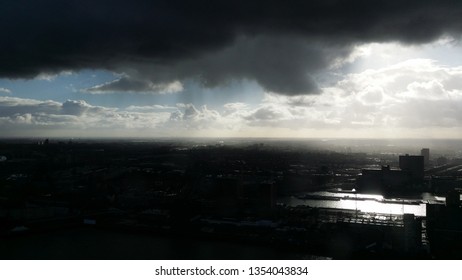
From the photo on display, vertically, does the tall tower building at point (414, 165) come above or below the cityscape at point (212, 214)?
above

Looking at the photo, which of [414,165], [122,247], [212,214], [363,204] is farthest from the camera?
[414,165]

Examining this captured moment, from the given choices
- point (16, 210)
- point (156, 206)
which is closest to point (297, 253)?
point (156, 206)

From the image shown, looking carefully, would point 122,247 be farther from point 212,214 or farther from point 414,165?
point 414,165

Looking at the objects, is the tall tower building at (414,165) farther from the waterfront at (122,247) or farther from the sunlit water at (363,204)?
the waterfront at (122,247)

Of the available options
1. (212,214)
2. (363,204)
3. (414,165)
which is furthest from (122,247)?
(414,165)

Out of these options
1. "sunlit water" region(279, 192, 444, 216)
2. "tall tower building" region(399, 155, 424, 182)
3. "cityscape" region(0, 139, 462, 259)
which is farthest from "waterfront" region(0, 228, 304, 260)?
"tall tower building" region(399, 155, 424, 182)

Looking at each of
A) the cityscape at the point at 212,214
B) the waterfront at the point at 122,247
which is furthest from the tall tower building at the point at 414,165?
the waterfront at the point at 122,247

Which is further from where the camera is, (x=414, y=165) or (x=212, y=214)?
(x=414, y=165)

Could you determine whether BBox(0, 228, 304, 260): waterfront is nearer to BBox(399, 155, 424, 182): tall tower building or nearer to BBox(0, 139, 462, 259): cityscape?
BBox(0, 139, 462, 259): cityscape

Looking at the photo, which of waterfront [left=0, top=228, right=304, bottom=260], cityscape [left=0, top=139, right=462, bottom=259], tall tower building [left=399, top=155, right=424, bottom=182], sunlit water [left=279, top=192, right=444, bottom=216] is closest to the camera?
waterfront [left=0, top=228, right=304, bottom=260]
